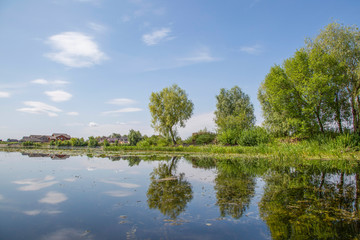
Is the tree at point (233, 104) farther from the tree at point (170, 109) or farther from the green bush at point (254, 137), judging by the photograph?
the green bush at point (254, 137)

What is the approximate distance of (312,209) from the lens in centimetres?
598

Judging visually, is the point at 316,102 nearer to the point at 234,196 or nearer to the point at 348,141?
the point at 348,141

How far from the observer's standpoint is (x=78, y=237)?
4434 millimetres

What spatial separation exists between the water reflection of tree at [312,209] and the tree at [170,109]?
39783 mm

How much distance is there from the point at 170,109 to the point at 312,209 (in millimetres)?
43319

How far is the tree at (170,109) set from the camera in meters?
48.8

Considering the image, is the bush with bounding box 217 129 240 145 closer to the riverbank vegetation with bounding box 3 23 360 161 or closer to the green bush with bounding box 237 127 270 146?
the riverbank vegetation with bounding box 3 23 360 161

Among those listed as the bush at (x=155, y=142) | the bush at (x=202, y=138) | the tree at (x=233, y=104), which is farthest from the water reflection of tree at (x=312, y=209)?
the tree at (x=233, y=104)

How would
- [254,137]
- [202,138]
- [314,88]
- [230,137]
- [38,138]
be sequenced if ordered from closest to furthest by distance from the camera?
[314,88]
[254,137]
[230,137]
[202,138]
[38,138]

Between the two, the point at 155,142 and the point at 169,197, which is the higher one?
the point at 155,142

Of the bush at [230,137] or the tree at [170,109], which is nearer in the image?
the bush at [230,137]

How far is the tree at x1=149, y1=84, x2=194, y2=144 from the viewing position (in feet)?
160

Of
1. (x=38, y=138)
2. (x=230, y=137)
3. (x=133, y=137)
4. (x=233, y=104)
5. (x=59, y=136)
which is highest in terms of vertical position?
(x=233, y=104)

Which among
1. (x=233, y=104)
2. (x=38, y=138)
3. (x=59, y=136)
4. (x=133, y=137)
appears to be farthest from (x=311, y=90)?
(x=38, y=138)
